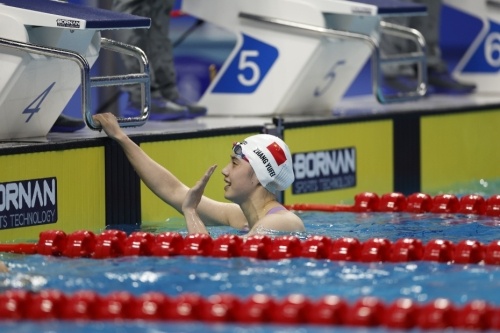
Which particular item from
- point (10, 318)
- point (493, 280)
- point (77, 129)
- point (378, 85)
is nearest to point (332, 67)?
point (378, 85)

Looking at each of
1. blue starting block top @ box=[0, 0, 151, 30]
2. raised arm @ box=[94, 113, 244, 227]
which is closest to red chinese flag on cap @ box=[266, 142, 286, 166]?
raised arm @ box=[94, 113, 244, 227]

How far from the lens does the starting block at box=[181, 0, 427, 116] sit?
29.1ft

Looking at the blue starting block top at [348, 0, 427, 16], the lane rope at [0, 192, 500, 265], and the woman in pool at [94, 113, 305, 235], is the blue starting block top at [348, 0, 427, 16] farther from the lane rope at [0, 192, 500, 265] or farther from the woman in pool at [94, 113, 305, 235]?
the lane rope at [0, 192, 500, 265]

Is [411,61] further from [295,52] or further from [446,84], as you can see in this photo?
[446,84]

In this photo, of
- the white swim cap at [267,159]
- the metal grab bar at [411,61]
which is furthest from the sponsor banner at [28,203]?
the metal grab bar at [411,61]

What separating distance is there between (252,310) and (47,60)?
2805 millimetres

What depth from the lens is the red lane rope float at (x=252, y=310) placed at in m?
4.26

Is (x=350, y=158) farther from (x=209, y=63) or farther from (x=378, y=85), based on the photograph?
(x=209, y=63)

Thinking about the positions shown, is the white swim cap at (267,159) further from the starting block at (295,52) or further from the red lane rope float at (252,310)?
the starting block at (295,52)

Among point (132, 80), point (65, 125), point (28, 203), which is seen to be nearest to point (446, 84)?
point (65, 125)

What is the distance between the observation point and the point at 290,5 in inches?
353

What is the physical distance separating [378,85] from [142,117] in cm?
218

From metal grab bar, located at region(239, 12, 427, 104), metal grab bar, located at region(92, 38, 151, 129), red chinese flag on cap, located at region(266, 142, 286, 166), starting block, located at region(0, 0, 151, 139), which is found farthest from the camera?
metal grab bar, located at region(239, 12, 427, 104)

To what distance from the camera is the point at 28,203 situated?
655cm
